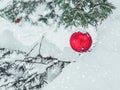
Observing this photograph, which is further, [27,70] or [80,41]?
[27,70]

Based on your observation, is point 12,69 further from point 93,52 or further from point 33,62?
point 93,52

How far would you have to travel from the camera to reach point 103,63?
276cm

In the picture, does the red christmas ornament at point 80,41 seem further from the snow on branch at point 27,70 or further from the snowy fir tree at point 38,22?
the snow on branch at point 27,70

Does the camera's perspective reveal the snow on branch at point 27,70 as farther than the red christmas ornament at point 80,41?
Yes

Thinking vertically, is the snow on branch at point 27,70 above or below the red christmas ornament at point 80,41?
below

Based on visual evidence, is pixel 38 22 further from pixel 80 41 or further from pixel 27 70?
pixel 80 41

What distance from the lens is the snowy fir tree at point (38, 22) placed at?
2.07 metres

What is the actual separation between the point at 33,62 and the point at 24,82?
189mm

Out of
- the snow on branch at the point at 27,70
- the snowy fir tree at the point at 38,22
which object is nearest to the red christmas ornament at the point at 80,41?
the snowy fir tree at the point at 38,22

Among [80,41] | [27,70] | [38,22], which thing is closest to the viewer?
[80,41]

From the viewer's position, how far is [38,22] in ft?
9.15

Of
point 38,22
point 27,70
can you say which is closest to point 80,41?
point 27,70

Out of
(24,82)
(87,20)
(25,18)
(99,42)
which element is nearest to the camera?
(87,20)

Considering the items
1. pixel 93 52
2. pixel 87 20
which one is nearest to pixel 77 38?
pixel 87 20
